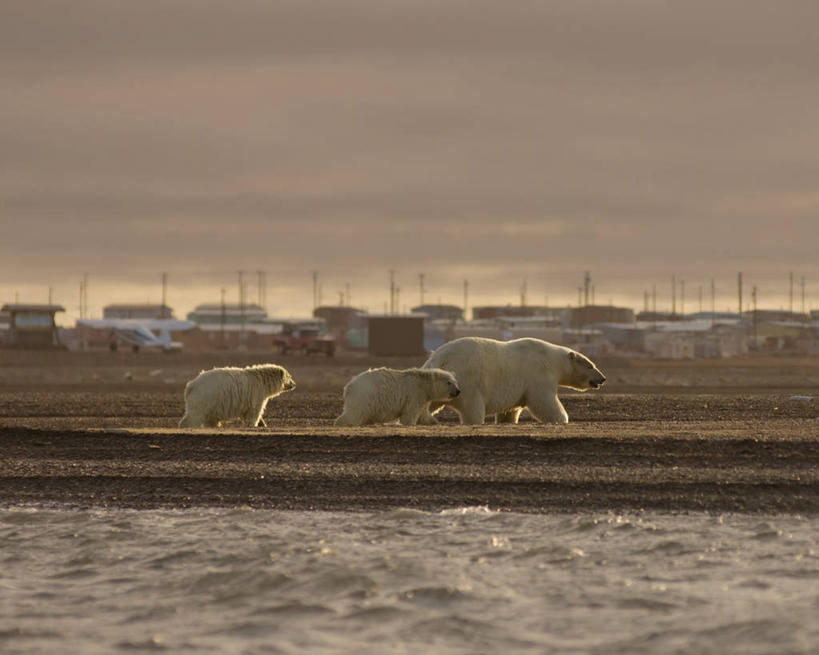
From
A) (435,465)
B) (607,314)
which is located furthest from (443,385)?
(607,314)

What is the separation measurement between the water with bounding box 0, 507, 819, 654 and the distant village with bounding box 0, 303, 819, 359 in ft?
235

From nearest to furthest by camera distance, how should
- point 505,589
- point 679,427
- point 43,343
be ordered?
point 505,589 → point 679,427 → point 43,343

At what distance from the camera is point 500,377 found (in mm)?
23562

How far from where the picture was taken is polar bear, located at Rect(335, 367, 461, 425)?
2273 centimetres

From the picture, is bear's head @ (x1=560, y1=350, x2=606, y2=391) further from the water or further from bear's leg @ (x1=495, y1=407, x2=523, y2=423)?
the water

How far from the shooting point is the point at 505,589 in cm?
1060

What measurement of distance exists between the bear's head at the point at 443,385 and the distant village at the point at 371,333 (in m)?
62.1

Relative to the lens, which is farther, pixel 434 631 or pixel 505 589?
pixel 505 589

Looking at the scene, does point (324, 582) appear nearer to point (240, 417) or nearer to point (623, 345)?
point (240, 417)

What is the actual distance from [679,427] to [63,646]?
47.3ft

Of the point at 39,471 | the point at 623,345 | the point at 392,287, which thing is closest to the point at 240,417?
the point at 39,471

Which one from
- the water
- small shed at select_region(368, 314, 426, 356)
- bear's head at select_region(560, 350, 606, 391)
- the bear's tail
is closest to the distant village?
small shed at select_region(368, 314, 426, 356)

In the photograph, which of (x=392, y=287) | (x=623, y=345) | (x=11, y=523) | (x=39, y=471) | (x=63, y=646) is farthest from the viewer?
(x=392, y=287)

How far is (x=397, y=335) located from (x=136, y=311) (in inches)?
2911
